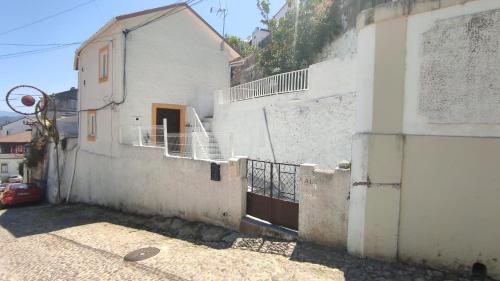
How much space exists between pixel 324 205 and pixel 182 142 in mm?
5416

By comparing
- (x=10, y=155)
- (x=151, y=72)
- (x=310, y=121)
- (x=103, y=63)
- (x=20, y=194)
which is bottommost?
(x=10, y=155)

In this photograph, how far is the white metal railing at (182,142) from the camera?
9.26 m

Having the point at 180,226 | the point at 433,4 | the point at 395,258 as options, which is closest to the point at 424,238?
the point at 395,258

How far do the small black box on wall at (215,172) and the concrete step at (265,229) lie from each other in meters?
1.17

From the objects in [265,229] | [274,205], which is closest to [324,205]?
[274,205]

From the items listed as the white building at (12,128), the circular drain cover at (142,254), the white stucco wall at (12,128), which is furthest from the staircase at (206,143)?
the white stucco wall at (12,128)

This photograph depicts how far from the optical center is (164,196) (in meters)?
9.53

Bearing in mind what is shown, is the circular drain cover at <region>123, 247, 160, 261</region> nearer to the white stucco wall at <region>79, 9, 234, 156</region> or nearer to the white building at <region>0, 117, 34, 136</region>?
the white stucco wall at <region>79, 9, 234, 156</region>

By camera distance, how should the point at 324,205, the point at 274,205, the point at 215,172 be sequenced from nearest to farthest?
the point at 324,205 → the point at 274,205 → the point at 215,172

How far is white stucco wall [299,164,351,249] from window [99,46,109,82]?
1002 cm

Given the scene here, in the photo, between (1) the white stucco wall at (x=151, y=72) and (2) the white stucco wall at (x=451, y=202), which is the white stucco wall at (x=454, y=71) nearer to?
(2) the white stucco wall at (x=451, y=202)

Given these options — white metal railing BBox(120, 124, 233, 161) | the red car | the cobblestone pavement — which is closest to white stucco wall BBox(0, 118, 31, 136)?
the red car

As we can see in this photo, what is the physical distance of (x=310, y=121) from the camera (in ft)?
28.9

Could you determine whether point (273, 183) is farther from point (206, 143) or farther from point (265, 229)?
point (206, 143)
